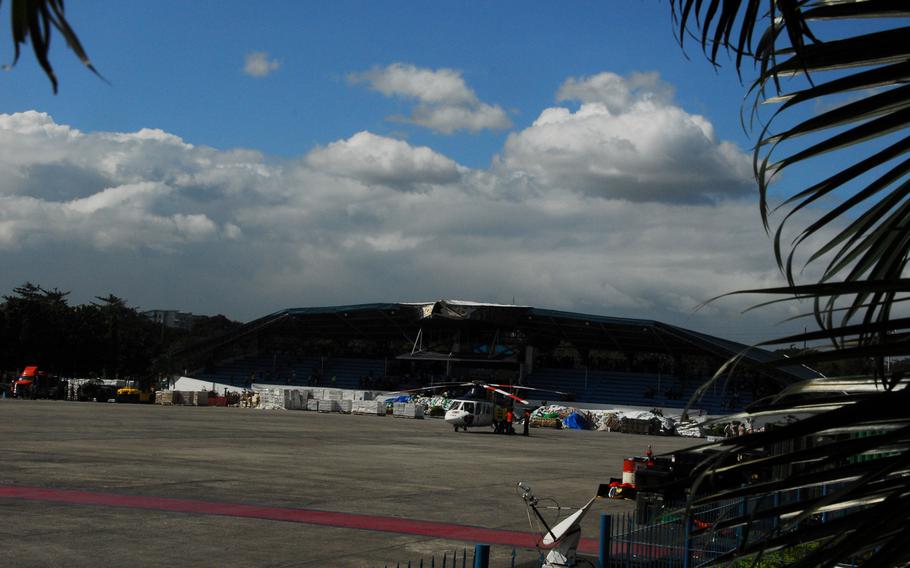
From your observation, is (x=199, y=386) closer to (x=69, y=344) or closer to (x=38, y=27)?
(x=69, y=344)

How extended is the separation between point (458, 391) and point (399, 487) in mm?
55969

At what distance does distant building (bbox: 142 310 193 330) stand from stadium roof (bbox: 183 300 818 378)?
59.5 meters

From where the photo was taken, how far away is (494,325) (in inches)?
3125

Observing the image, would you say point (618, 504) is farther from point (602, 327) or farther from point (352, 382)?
point (352, 382)

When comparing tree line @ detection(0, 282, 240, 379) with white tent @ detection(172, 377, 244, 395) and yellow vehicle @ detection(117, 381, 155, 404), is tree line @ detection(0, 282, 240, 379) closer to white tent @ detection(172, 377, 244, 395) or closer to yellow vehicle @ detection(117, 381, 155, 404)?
white tent @ detection(172, 377, 244, 395)

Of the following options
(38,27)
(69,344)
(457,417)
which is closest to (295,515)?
(38,27)

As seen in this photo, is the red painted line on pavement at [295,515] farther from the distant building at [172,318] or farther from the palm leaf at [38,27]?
the distant building at [172,318]

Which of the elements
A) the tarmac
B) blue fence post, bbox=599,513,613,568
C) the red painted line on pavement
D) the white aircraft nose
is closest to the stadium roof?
the white aircraft nose

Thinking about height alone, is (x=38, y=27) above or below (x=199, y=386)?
above

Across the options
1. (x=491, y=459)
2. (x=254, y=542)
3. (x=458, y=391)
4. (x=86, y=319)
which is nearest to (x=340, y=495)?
(x=254, y=542)

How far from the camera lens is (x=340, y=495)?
1930 cm

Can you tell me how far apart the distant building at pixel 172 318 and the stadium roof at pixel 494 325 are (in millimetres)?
59516

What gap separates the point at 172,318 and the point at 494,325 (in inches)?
3512

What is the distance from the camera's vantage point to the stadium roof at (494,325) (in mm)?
74438
